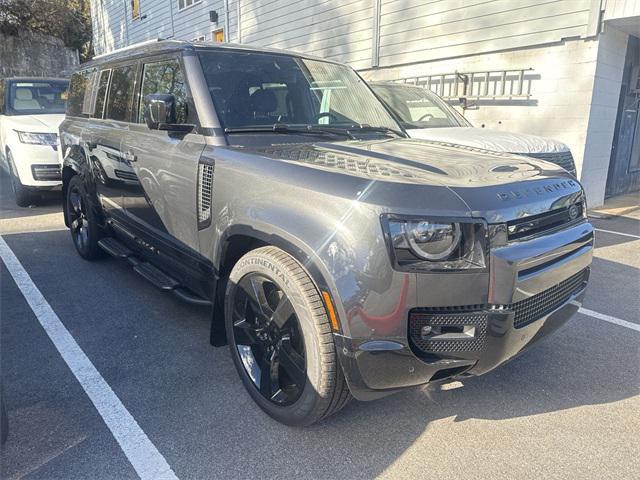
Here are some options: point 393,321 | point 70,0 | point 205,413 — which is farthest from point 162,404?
point 70,0

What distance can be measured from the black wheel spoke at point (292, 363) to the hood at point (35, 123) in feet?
20.6

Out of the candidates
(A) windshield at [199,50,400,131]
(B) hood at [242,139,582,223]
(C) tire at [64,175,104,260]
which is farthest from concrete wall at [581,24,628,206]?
(C) tire at [64,175,104,260]

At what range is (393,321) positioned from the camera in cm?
198

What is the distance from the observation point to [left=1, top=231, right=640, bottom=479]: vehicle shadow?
7.54ft

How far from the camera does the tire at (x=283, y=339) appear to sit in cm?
217

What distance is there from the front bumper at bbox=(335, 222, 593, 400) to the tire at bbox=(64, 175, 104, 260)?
140 inches

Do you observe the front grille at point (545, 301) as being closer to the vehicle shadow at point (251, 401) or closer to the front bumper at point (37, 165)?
the vehicle shadow at point (251, 401)

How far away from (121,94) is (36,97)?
213 inches

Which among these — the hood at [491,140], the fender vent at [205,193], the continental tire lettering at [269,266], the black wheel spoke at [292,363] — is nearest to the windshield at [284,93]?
the fender vent at [205,193]

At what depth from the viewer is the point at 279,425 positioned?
252cm

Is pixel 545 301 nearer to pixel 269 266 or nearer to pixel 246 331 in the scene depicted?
pixel 269 266

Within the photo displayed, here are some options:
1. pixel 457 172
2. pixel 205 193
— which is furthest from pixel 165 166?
pixel 457 172

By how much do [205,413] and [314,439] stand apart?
629mm

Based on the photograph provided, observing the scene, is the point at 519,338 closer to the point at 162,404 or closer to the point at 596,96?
the point at 162,404
